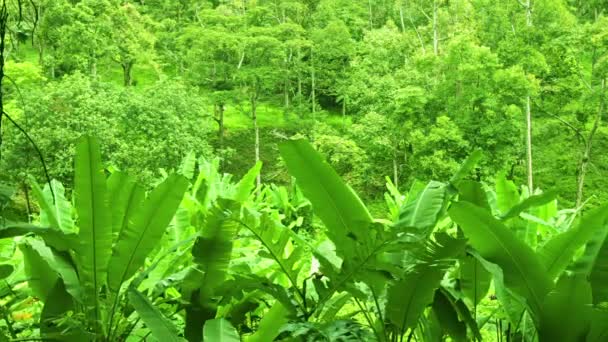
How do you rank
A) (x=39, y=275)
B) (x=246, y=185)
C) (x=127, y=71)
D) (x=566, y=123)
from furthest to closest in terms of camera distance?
(x=127, y=71), (x=566, y=123), (x=246, y=185), (x=39, y=275)

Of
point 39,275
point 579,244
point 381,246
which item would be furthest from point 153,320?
point 579,244

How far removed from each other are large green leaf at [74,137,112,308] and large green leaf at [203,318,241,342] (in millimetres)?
580

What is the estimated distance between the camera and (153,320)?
7.71ft

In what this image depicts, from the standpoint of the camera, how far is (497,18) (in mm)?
24656

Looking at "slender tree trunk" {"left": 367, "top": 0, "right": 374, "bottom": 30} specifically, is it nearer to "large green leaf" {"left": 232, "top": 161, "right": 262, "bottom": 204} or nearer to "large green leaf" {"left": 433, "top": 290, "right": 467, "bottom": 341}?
"large green leaf" {"left": 232, "top": 161, "right": 262, "bottom": 204}

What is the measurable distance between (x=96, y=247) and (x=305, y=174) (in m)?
0.95

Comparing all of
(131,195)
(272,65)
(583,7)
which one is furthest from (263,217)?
(583,7)

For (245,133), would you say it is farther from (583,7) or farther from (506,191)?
(506,191)

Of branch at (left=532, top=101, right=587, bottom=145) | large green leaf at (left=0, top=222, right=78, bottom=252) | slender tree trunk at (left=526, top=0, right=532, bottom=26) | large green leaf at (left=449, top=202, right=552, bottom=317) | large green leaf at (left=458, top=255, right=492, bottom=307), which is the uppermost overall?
slender tree trunk at (left=526, top=0, right=532, bottom=26)

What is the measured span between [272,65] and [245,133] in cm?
387

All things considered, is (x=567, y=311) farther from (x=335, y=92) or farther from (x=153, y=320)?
(x=335, y=92)

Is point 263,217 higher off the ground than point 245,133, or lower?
higher

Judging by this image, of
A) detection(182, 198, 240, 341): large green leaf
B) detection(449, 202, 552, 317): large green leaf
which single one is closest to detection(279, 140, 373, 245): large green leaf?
detection(182, 198, 240, 341): large green leaf

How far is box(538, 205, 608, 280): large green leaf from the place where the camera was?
8.03 feet
